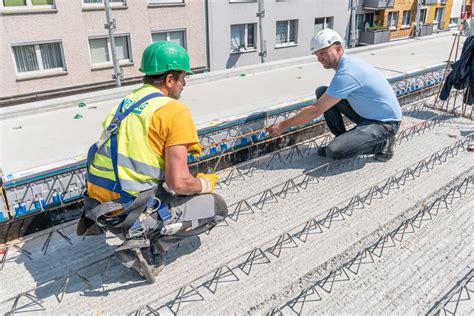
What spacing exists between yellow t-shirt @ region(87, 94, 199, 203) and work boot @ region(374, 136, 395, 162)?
2621 millimetres

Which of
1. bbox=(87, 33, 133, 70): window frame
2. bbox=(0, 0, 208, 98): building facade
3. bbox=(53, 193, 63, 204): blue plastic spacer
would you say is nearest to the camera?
bbox=(53, 193, 63, 204): blue plastic spacer

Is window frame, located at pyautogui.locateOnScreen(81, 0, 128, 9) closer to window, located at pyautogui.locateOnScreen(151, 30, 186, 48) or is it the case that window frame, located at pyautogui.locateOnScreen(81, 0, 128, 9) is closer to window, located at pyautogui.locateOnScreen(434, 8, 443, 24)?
window, located at pyautogui.locateOnScreen(151, 30, 186, 48)

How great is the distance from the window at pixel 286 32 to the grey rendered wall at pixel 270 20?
205 millimetres

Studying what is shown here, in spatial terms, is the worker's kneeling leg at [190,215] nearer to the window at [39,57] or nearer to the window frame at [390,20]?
the window at [39,57]

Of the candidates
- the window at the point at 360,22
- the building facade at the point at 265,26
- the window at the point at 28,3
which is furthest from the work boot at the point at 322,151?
the window at the point at 360,22

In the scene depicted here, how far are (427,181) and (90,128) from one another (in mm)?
3415

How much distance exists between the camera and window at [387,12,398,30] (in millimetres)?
19969

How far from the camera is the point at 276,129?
3.91 meters

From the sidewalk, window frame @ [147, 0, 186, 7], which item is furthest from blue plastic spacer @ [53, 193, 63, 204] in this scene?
window frame @ [147, 0, 186, 7]

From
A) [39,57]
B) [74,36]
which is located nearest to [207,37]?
[74,36]

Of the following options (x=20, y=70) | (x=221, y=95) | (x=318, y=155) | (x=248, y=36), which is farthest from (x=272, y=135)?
(x=248, y=36)

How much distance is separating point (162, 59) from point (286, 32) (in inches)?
569

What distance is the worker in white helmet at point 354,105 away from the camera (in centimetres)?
373

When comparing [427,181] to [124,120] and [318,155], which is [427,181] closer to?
[318,155]
